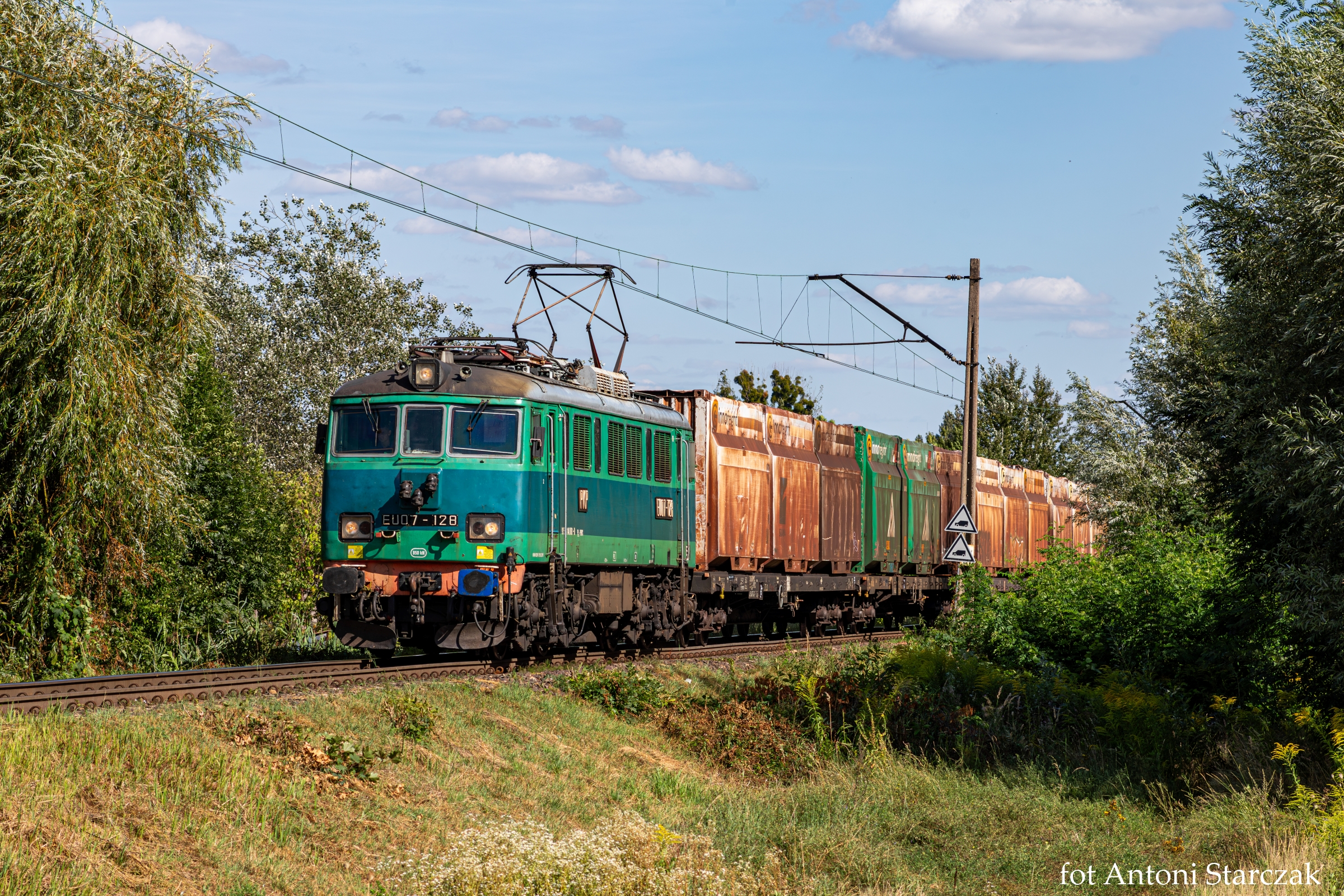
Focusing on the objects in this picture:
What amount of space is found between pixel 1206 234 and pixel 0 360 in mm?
13954

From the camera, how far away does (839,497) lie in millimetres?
27688

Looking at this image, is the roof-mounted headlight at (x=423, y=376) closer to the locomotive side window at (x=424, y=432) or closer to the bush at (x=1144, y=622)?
the locomotive side window at (x=424, y=432)

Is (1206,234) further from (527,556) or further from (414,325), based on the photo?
(414,325)

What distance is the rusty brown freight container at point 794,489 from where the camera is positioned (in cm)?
2505

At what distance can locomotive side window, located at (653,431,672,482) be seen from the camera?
20.5 meters

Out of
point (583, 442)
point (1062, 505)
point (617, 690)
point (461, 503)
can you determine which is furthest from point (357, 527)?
point (1062, 505)

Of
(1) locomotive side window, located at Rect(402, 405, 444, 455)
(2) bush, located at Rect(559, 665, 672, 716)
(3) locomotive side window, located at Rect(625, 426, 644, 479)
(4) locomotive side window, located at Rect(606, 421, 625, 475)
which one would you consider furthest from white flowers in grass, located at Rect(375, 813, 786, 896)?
(3) locomotive side window, located at Rect(625, 426, 644, 479)

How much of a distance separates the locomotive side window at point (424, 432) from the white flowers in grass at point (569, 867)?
8.11m

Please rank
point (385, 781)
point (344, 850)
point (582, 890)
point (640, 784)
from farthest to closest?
1. point (640, 784)
2. point (385, 781)
3. point (344, 850)
4. point (582, 890)

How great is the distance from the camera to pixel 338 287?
4034 cm

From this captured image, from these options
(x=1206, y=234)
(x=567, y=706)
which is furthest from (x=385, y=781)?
(x=1206, y=234)

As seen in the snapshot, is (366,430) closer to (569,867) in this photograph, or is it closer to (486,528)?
(486,528)

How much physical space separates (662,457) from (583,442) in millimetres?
2735

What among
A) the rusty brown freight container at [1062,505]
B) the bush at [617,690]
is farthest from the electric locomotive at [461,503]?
the rusty brown freight container at [1062,505]
